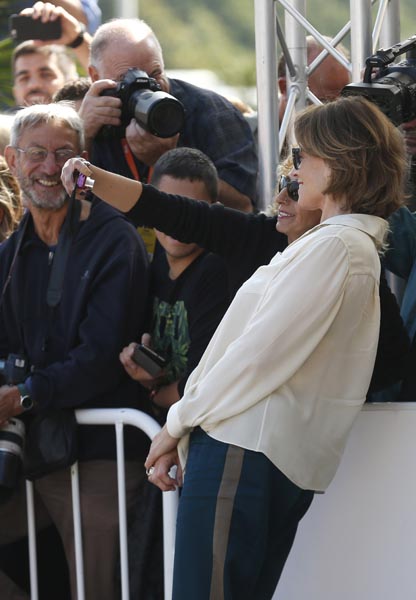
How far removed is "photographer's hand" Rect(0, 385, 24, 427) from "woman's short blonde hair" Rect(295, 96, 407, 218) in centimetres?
128

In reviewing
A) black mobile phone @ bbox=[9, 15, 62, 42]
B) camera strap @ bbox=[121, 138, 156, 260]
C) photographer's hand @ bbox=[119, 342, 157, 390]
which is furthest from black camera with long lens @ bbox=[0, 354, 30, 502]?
A: black mobile phone @ bbox=[9, 15, 62, 42]

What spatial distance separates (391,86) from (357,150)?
0.62m

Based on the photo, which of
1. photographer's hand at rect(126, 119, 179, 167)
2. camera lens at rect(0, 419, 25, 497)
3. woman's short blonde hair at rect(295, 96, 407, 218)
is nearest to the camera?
woman's short blonde hair at rect(295, 96, 407, 218)

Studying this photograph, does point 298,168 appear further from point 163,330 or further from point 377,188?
point 163,330

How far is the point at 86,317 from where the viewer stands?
3699mm

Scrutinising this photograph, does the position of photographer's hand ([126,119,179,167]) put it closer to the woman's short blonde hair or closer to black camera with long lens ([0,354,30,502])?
black camera with long lens ([0,354,30,502])

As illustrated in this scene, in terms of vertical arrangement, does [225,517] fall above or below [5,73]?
above

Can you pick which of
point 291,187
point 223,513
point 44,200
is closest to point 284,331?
point 223,513

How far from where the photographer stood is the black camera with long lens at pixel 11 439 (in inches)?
138

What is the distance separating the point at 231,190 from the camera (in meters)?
4.04

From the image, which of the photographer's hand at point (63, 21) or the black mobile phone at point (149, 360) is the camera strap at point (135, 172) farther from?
the photographer's hand at point (63, 21)

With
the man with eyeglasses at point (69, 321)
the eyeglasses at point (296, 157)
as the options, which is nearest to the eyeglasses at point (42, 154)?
the man with eyeglasses at point (69, 321)

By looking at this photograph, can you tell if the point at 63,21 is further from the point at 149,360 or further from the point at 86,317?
the point at 149,360

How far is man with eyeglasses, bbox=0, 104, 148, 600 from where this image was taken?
11.9 ft
